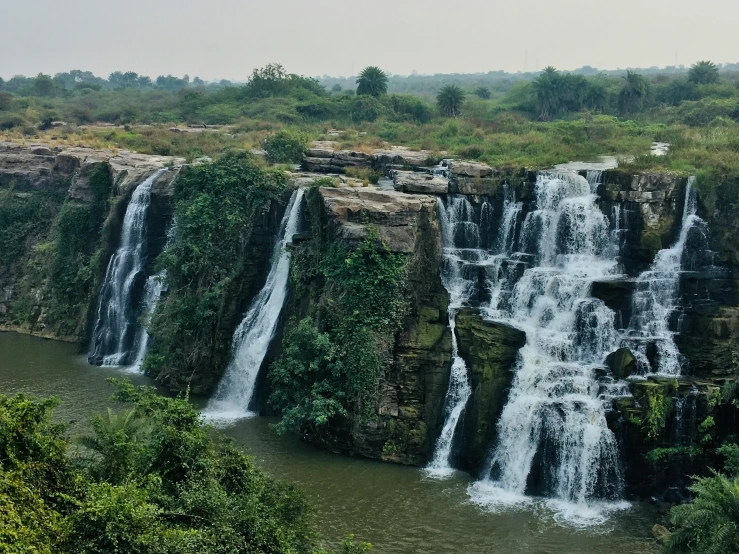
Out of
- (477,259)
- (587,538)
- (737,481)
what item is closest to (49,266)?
(477,259)

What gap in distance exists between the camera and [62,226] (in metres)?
35.6

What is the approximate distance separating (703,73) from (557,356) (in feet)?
131

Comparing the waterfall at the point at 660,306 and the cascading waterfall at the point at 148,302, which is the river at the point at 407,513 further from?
the cascading waterfall at the point at 148,302

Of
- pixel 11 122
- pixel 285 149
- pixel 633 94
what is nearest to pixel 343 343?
pixel 285 149

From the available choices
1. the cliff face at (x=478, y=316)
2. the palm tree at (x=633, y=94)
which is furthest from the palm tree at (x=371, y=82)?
the cliff face at (x=478, y=316)

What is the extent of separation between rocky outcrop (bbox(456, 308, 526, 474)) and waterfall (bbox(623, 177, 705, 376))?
3.25 meters

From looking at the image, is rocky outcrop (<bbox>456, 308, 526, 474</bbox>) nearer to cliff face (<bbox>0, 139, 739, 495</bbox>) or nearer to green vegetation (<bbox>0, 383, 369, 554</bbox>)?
cliff face (<bbox>0, 139, 739, 495</bbox>)

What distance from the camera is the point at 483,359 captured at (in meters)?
23.0

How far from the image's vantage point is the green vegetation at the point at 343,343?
23078 millimetres

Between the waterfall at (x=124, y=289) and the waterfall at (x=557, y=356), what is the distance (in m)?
14.2

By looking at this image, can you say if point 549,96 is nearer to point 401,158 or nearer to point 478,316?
point 401,158

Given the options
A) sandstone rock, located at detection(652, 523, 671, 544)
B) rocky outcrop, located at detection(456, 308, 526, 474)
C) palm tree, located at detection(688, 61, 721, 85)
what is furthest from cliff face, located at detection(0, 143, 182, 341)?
palm tree, located at detection(688, 61, 721, 85)

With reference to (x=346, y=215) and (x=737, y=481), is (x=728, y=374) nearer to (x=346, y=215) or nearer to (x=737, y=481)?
(x=737, y=481)

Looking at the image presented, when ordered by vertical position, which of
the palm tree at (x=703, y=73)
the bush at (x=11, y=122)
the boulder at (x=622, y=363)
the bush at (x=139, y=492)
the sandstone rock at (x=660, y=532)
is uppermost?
the palm tree at (x=703, y=73)
